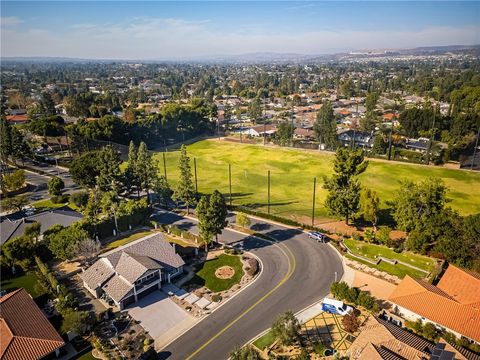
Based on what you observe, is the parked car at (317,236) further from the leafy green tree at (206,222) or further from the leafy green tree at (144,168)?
the leafy green tree at (144,168)

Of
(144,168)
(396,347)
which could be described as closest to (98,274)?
(144,168)

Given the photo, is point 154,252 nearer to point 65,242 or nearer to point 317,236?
point 65,242

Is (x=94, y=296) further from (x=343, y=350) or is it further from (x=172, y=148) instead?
(x=172, y=148)

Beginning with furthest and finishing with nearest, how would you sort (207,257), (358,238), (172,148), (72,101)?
1. (72,101)
2. (172,148)
3. (358,238)
4. (207,257)

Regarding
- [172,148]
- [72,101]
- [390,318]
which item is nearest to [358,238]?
[390,318]

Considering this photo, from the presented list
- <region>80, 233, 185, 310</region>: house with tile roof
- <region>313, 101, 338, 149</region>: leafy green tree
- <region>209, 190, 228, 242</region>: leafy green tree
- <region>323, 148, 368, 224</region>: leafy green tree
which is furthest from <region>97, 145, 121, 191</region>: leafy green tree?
<region>313, 101, 338, 149</region>: leafy green tree

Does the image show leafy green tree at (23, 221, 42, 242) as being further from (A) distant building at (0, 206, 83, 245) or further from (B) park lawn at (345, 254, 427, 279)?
(B) park lawn at (345, 254, 427, 279)

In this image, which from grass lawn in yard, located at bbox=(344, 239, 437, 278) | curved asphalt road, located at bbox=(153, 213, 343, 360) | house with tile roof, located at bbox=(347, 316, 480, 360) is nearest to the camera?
house with tile roof, located at bbox=(347, 316, 480, 360)
